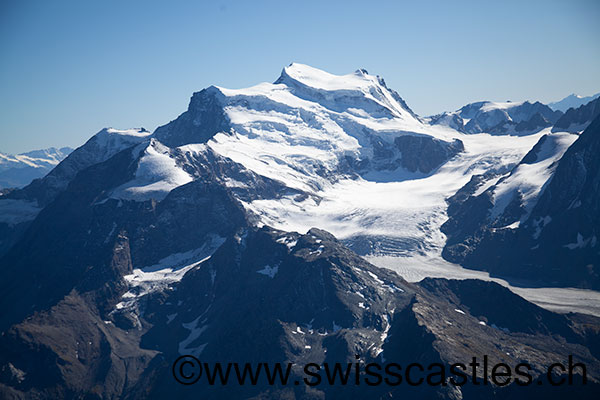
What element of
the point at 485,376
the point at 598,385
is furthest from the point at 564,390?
the point at 485,376

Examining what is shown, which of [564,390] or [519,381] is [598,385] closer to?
[564,390]

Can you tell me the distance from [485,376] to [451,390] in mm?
11377

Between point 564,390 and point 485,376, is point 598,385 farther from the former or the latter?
point 485,376

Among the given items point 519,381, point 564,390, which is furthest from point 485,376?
point 564,390

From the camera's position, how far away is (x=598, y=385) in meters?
195

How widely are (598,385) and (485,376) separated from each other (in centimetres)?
3300

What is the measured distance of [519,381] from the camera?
200 m

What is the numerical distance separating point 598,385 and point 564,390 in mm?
10162

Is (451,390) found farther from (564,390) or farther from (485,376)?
(564,390)

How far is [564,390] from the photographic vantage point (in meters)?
196

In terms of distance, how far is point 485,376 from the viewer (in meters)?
200

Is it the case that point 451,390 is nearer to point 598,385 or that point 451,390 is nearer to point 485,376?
point 485,376

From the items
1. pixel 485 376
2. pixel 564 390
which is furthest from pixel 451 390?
pixel 564 390

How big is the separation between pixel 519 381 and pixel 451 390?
21089mm
